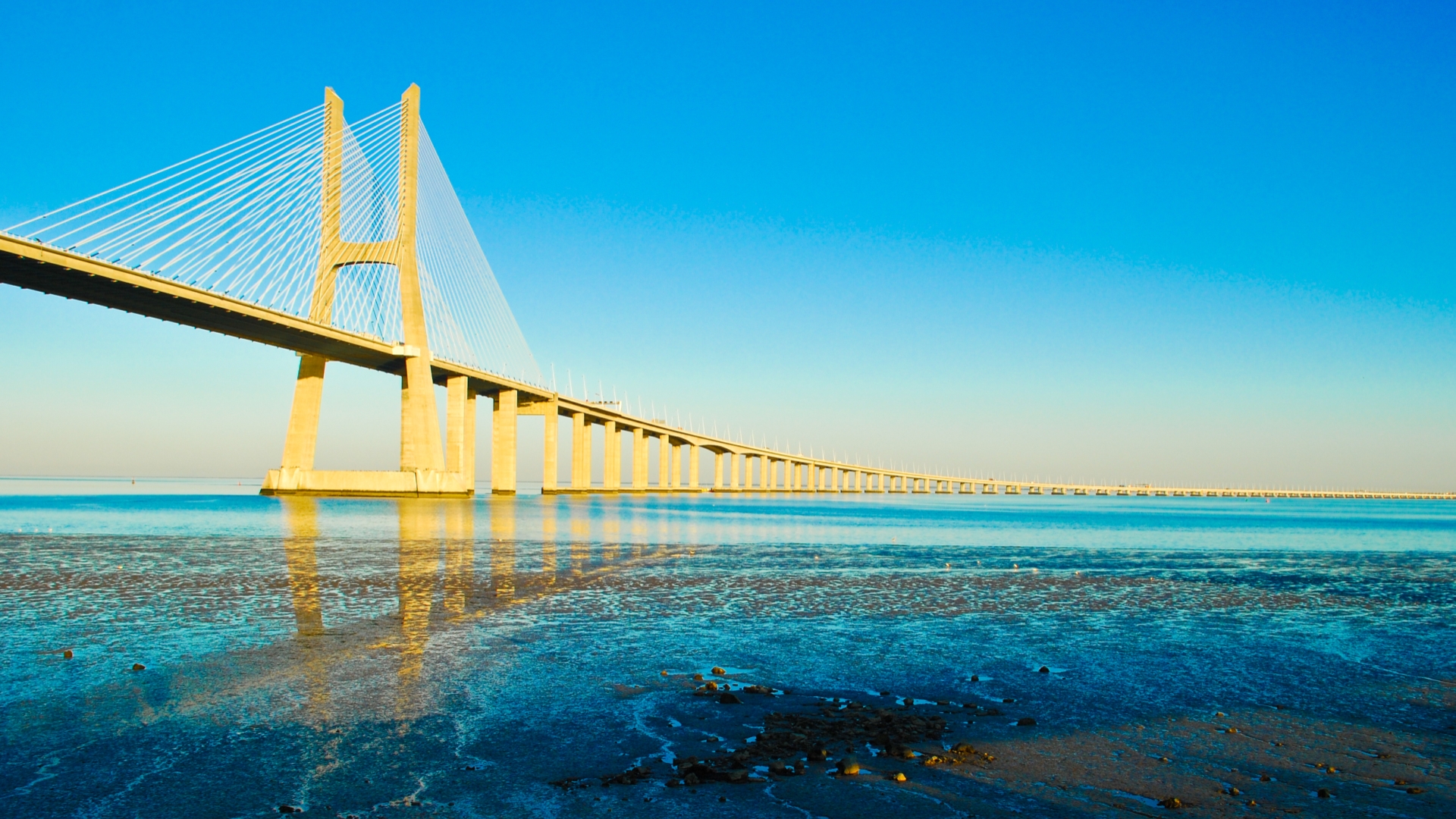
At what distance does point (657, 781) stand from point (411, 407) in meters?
61.5

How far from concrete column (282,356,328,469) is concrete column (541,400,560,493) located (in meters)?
27.2

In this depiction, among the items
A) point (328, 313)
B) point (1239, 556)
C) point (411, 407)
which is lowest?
point (1239, 556)

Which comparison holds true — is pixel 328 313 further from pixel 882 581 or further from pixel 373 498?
pixel 882 581

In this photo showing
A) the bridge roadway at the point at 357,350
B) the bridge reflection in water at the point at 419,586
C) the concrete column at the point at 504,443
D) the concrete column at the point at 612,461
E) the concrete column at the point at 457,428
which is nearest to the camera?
the bridge reflection in water at the point at 419,586

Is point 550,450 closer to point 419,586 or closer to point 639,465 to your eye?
point 639,465

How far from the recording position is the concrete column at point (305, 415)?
2584 inches

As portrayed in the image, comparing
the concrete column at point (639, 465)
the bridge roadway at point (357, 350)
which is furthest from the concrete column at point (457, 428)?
the concrete column at point (639, 465)

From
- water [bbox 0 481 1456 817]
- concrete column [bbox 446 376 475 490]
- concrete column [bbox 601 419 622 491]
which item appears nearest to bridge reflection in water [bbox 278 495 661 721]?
water [bbox 0 481 1456 817]

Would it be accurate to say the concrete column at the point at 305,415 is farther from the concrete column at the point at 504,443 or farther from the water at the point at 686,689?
the water at the point at 686,689

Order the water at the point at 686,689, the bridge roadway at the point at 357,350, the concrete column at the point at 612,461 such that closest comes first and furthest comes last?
the water at the point at 686,689, the bridge roadway at the point at 357,350, the concrete column at the point at 612,461

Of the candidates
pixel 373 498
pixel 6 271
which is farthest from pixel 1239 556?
pixel 373 498

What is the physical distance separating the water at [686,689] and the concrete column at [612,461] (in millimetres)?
89400

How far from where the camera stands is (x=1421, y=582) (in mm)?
24500

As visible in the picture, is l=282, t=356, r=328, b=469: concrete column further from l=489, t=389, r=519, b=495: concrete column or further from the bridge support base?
l=489, t=389, r=519, b=495: concrete column
